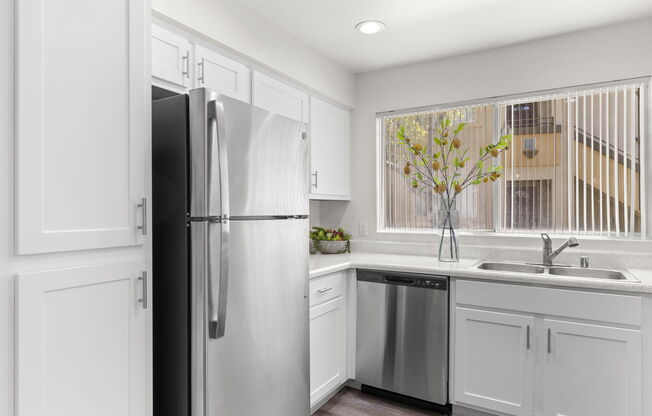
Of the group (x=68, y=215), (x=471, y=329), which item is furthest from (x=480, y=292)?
(x=68, y=215)

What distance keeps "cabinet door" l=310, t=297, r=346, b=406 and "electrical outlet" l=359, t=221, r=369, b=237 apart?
2.87 ft

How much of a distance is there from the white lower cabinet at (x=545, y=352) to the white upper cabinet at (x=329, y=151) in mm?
1228

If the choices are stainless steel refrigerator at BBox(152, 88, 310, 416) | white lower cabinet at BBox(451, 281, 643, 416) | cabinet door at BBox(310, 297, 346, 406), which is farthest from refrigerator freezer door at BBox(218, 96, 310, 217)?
white lower cabinet at BBox(451, 281, 643, 416)

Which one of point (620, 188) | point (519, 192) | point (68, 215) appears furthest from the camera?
point (519, 192)

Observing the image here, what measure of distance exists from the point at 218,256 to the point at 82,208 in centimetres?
48

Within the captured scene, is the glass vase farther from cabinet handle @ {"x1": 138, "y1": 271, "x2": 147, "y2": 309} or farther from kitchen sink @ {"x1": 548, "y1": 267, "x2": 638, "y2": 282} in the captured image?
cabinet handle @ {"x1": 138, "y1": 271, "x2": 147, "y2": 309}

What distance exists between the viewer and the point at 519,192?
289cm

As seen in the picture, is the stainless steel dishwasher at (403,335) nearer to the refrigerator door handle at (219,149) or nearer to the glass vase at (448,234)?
the glass vase at (448,234)

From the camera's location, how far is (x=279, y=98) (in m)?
2.57

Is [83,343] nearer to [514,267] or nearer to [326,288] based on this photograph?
[326,288]

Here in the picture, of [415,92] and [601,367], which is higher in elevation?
[415,92]

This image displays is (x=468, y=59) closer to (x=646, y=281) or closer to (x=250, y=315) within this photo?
(x=646, y=281)

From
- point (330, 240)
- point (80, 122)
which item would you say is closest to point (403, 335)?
point (330, 240)

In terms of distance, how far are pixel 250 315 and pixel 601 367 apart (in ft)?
5.77
